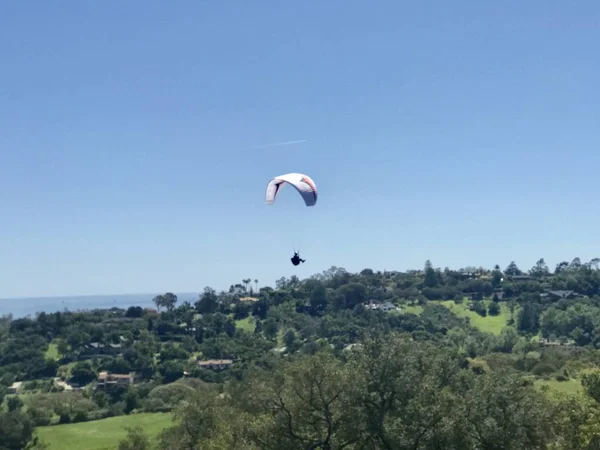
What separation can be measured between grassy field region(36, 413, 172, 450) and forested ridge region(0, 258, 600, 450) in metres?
2.62

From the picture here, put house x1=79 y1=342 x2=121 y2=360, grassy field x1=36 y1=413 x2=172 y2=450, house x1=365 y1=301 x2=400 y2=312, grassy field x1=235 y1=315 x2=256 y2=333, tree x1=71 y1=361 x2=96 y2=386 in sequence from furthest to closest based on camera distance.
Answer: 1. house x1=365 y1=301 x2=400 y2=312
2. grassy field x1=235 y1=315 x2=256 y2=333
3. house x1=79 y1=342 x2=121 y2=360
4. tree x1=71 y1=361 x2=96 y2=386
5. grassy field x1=36 y1=413 x2=172 y2=450

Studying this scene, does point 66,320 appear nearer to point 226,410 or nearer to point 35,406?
point 35,406

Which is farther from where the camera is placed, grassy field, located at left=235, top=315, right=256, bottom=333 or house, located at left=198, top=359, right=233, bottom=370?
grassy field, located at left=235, top=315, right=256, bottom=333

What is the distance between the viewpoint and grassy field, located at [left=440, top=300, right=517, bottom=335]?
161 metres

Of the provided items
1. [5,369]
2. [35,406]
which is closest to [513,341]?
[35,406]

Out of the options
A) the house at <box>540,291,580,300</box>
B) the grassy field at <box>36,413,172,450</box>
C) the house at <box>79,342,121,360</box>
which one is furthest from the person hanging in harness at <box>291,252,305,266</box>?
the house at <box>540,291,580,300</box>

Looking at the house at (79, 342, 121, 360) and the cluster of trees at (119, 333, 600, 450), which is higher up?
the cluster of trees at (119, 333, 600, 450)

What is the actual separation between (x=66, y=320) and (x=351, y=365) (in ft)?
490

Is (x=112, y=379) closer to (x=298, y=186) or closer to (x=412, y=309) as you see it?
(x=298, y=186)

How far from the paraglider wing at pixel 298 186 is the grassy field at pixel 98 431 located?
4024 centimetres

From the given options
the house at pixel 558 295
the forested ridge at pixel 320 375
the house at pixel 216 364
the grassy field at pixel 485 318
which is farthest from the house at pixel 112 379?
the house at pixel 558 295

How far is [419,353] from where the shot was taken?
4588cm

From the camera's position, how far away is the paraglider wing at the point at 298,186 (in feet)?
134

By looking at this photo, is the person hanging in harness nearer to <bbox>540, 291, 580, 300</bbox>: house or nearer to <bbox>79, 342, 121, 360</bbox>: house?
<bbox>79, 342, 121, 360</bbox>: house
